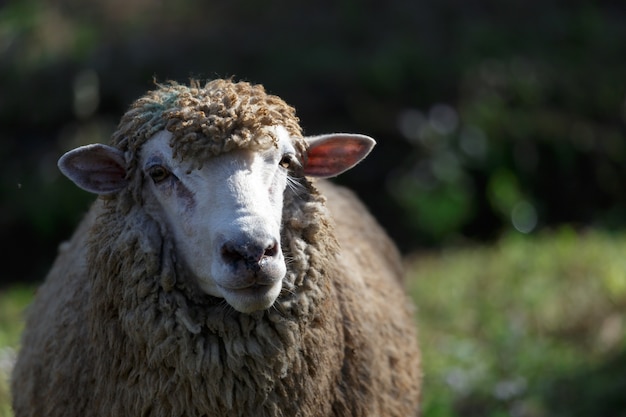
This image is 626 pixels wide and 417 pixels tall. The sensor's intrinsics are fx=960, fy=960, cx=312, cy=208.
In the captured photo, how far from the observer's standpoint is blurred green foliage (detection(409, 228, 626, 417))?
6.22 metres

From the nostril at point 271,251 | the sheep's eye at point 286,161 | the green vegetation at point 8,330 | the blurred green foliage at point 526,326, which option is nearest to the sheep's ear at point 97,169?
the sheep's eye at point 286,161

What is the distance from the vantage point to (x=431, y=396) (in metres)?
6.20

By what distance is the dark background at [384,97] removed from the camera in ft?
34.2

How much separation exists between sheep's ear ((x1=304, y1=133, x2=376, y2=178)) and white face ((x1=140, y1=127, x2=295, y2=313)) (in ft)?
0.84

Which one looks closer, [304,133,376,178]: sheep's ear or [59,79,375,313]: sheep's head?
[59,79,375,313]: sheep's head

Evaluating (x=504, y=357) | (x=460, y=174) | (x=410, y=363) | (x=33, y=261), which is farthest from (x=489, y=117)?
(x=410, y=363)

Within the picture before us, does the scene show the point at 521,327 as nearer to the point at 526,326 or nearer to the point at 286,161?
the point at 526,326

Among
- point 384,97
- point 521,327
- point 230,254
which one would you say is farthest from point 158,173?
point 384,97

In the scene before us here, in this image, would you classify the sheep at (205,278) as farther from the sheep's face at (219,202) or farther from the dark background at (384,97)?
the dark background at (384,97)

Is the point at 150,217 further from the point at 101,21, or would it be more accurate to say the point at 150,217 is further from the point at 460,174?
the point at 101,21

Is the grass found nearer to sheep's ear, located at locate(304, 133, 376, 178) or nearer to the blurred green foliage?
the blurred green foliage

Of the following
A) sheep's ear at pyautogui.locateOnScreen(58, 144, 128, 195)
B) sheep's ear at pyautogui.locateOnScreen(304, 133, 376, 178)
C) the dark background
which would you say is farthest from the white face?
the dark background

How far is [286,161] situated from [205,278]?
0.62m

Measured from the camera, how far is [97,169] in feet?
12.8
